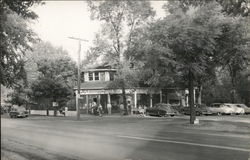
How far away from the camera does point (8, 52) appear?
972 centimetres

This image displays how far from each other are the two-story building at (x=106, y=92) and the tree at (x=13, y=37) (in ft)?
118

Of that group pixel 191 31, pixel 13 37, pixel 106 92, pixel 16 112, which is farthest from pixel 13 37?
pixel 106 92

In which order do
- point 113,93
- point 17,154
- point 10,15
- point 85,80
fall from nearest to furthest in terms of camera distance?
point 10,15 → point 17,154 → point 113,93 → point 85,80

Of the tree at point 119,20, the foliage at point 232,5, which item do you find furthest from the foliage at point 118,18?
the foliage at point 232,5

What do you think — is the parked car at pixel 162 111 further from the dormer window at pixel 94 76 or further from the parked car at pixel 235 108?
the dormer window at pixel 94 76

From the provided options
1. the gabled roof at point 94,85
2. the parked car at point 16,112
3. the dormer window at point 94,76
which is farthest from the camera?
the dormer window at point 94,76

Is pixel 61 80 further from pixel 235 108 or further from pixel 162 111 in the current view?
pixel 235 108

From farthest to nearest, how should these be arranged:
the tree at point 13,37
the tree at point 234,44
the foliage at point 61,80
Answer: the foliage at point 61,80, the tree at point 234,44, the tree at point 13,37

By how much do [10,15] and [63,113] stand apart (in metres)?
31.7

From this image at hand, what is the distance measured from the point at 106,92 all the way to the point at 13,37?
1483 inches

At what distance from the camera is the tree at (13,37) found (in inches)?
354

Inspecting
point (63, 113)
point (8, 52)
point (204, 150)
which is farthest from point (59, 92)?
point (8, 52)

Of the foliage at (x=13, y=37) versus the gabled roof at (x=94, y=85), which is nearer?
the foliage at (x=13, y=37)

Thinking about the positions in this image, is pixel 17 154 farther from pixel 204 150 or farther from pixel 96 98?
pixel 96 98
